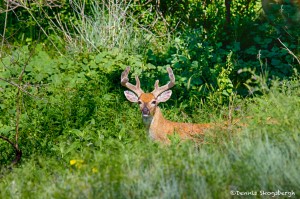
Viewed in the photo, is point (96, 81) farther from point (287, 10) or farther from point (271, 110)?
point (271, 110)

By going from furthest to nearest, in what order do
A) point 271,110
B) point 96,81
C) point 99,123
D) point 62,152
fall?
point 96,81
point 99,123
point 62,152
point 271,110

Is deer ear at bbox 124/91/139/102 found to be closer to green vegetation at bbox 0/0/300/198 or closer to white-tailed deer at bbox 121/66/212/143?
white-tailed deer at bbox 121/66/212/143

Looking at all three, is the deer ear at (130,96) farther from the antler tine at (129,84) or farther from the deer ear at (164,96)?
the deer ear at (164,96)

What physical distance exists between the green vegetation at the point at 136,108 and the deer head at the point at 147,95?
0.77 ft

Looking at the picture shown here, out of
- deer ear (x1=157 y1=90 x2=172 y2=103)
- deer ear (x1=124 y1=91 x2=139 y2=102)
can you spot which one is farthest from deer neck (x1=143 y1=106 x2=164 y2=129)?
deer ear (x1=124 y1=91 x2=139 y2=102)

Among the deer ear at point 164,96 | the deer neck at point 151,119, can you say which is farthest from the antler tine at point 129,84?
the deer neck at point 151,119

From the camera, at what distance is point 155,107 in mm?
10094

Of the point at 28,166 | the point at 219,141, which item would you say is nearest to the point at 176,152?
the point at 219,141

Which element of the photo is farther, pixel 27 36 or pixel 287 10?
pixel 27 36

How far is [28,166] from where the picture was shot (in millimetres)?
8141

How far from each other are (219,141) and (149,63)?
3331 millimetres

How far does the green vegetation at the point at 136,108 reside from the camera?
6.72m

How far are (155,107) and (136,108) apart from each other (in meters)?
0.45

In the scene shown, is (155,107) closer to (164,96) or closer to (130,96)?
(164,96)
